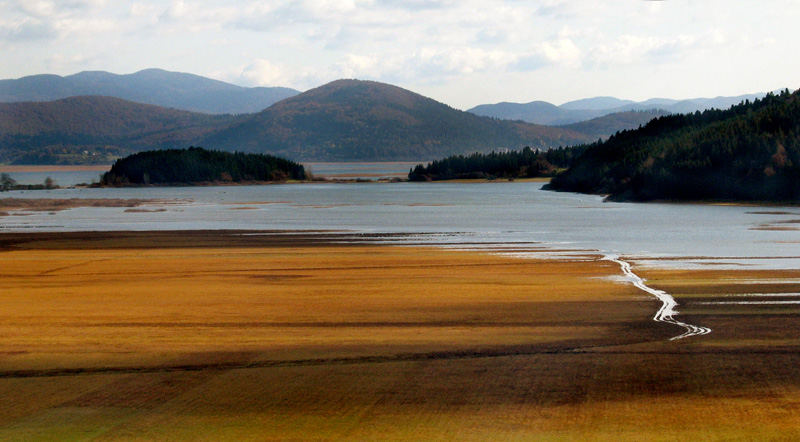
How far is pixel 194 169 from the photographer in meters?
162

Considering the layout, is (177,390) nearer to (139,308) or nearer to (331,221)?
(139,308)

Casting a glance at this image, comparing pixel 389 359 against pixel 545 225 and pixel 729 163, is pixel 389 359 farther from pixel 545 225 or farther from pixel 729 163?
pixel 729 163

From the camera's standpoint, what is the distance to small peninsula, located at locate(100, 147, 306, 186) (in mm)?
156125

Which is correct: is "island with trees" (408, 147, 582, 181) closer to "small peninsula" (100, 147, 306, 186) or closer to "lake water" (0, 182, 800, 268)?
"small peninsula" (100, 147, 306, 186)

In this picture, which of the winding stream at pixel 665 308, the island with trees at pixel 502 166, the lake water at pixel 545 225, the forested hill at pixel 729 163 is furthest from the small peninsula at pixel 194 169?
the winding stream at pixel 665 308

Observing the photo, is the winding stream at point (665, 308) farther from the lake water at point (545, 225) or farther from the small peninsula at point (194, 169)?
the small peninsula at point (194, 169)

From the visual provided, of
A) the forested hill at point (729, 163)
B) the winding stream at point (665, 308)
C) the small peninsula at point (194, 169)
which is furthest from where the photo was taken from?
the small peninsula at point (194, 169)

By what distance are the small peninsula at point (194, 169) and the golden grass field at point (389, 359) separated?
131462 mm

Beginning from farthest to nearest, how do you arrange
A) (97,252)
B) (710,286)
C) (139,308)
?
(97,252) < (710,286) < (139,308)

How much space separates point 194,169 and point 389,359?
151m

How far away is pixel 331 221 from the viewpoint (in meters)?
54.5

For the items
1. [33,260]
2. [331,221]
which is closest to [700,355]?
[33,260]

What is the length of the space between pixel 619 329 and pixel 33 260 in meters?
20.4

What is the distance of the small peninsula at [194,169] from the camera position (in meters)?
156
